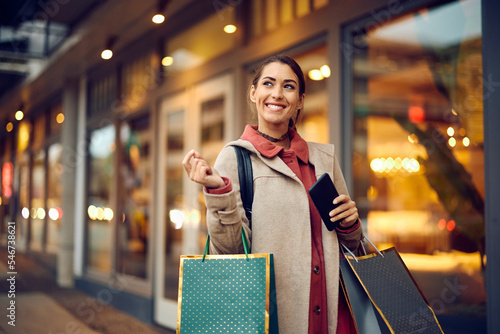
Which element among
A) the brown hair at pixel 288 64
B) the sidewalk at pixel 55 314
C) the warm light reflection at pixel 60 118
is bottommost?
the sidewalk at pixel 55 314

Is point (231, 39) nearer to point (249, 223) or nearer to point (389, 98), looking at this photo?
point (389, 98)

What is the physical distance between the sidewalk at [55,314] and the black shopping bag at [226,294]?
368 cm

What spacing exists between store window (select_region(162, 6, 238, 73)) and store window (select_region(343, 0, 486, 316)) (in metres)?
1.56

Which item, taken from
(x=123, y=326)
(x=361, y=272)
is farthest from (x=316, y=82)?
(x=123, y=326)

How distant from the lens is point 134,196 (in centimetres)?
717

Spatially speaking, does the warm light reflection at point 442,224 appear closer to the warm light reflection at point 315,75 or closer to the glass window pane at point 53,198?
the warm light reflection at point 315,75

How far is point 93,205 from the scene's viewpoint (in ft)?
27.1

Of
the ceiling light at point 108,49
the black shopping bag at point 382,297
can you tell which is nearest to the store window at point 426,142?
the black shopping bag at point 382,297

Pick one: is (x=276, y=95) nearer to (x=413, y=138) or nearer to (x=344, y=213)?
(x=344, y=213)

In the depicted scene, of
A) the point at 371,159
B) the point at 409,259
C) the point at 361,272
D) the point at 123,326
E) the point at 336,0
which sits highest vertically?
the point at 336,0

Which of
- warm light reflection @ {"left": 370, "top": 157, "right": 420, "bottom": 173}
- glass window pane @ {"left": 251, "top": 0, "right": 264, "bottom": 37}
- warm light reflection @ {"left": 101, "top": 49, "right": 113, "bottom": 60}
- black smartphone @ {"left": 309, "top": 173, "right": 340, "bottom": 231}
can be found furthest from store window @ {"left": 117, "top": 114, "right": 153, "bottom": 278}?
black smartphone @ {"left": 309, "top": 173, "right": 340, "bottom": 231}

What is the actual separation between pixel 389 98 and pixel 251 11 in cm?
148

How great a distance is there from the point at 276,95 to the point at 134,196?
18.9 ft

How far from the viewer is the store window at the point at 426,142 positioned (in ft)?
11.0
